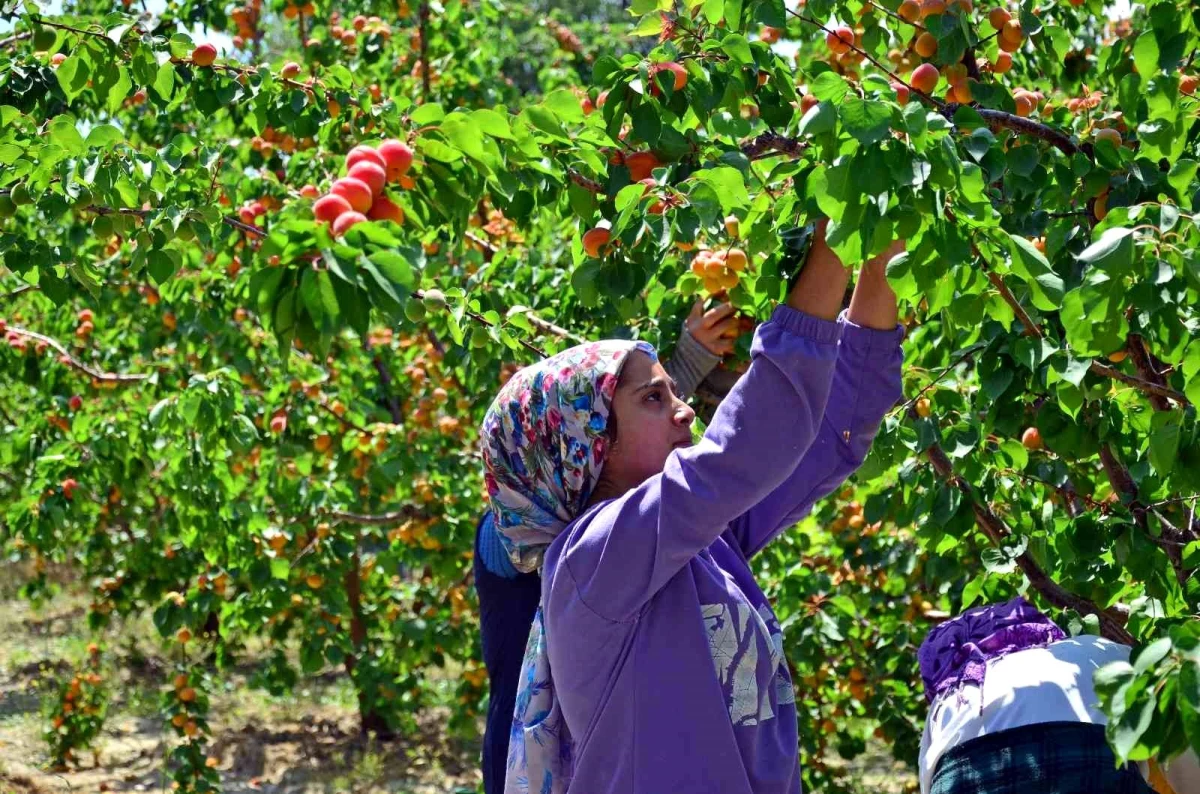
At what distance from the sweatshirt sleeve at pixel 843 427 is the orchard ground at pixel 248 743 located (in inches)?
136

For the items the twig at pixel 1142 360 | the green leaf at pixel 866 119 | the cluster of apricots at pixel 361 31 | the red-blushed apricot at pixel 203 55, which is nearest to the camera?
the green leaf at pixel 866 119

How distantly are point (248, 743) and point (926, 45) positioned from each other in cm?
546

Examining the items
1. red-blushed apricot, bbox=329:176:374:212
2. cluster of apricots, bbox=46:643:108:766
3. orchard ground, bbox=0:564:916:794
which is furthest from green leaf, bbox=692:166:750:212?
cluster of apricots, bbox=46:643:108:766

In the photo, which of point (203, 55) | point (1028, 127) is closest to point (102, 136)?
point (203, 55)

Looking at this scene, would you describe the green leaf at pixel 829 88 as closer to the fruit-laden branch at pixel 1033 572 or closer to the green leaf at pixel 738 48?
the green leaf at pixel 738 48

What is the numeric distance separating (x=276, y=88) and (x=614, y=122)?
2.96 feet

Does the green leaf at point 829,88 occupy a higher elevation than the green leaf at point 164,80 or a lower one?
lower

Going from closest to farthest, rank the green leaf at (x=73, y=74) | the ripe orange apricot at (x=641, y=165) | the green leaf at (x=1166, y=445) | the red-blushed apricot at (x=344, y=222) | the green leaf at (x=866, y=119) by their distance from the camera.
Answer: the red-blushed apricot at (x=344, y=222) → the green leaf at (x=866, y=119) → the green leaf at (x=1166, y=445) → the ripe orange apricot at (x=641, y=165) → the green leaf at (x=73, y=74)

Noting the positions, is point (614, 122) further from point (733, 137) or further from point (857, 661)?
point (857, 661)

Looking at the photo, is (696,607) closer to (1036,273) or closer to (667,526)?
(667,526)

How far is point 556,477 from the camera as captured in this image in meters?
1.86

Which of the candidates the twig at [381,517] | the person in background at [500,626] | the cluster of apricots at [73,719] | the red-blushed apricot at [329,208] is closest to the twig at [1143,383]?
the person in background at [500,626]

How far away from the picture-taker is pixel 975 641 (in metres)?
2.01

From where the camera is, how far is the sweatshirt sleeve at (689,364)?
8.50 feet
